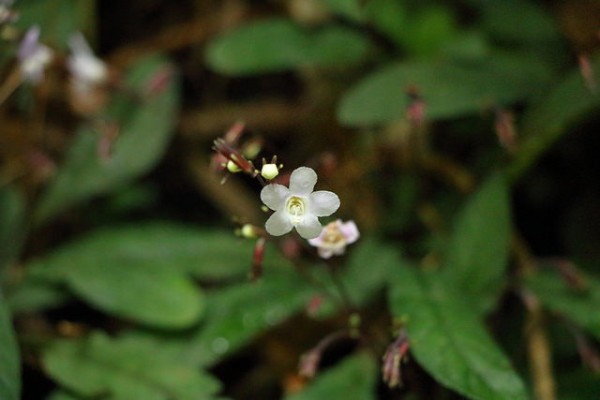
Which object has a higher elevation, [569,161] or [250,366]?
[569,161]

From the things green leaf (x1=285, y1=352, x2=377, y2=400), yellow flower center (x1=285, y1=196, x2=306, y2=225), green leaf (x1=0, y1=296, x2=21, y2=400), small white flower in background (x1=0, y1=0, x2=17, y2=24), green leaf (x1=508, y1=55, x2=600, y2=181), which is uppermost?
small white flower in background (x1=0, y1=0, x2=17, y2=24)

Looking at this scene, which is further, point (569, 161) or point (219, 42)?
point (569, 161)

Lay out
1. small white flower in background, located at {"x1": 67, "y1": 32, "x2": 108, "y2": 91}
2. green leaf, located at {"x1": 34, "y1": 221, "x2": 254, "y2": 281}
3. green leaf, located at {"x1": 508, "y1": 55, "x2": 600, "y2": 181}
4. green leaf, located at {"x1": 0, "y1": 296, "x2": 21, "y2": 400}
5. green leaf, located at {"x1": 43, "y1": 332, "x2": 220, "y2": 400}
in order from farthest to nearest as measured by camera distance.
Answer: small white flower in background, located at {"x1": 67, "y1": 32, "x2": 108, "y2": 91}
green leaf, located at {"x1": 34, "y1": 221, "x2": 254, "y2": 281}
green leaf, located at {"x1": 508, "y1": 55, "x2": 600, "y2": 181}
green leaf, located at {"x1": 43, "y1": 332, "x2": 220, "y2": 400}
green leaf, located at {"x1": 0, "y1": 296, "x2": 21, "y2": 400}

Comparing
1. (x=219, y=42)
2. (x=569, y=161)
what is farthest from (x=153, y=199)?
(x=569, y=161)

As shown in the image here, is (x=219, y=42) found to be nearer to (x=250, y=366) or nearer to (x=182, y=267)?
(x=182, y=267)

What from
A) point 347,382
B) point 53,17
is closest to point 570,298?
point 347,382

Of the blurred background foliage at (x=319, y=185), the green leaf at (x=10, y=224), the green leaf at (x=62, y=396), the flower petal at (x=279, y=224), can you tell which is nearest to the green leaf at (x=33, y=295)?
the blurred background foliage at (x=319, y=185)

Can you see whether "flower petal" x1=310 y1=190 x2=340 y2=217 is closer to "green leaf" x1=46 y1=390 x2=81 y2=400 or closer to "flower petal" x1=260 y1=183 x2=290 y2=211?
"flower petal" x1=260 y1=183 x2=290 y2=211

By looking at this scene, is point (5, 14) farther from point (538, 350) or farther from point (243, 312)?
point (538, 350)

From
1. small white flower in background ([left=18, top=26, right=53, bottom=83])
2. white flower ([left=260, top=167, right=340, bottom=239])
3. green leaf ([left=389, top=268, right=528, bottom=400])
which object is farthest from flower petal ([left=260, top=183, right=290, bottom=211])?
small white flower in background ([left=18, top=26, right=53, bottom=83])
